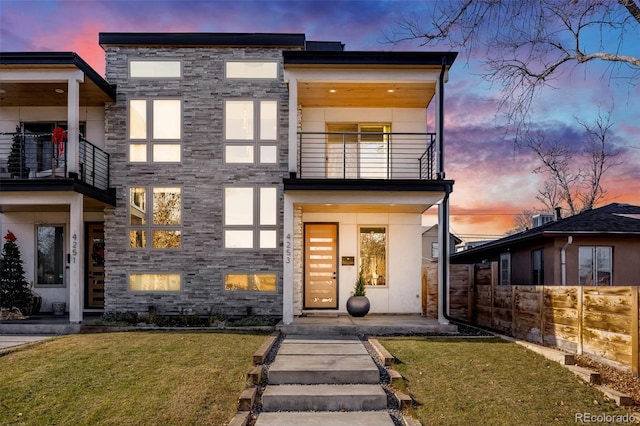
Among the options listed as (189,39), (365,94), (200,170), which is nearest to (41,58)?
(189,39)

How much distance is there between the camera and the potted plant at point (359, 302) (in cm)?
1207

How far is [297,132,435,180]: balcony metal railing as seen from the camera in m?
12.9

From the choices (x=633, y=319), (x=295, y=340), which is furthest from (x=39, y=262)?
(x=633, y=319)

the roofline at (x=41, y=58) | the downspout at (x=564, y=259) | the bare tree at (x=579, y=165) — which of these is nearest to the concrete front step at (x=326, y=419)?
the roofline at (x=41, y=58)

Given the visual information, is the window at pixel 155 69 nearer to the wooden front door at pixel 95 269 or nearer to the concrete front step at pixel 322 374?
the wooden front door at pixel 95 269

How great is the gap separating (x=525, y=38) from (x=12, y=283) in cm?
1245

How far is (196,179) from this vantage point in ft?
40.4

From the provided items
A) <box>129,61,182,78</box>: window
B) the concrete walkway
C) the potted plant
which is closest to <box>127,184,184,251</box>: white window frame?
<box>129,61,182,78</box>: window

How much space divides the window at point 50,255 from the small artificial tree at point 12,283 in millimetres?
696

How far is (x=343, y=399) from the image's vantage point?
20.6 ft

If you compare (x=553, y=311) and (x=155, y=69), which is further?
(x=155, y=69)

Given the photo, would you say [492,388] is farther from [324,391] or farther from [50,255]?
[50,255]

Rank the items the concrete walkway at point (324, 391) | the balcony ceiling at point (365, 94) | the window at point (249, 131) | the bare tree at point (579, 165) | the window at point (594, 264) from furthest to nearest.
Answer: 1. the bare tree at point (579, 165)
2. the window at point (594, 264)
3. the window at point (249, 131)
4. the balcony ceiling at point (365, 94)
5. the concrete walkway at point (324, 391)

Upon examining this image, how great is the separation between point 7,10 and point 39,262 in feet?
21.4
